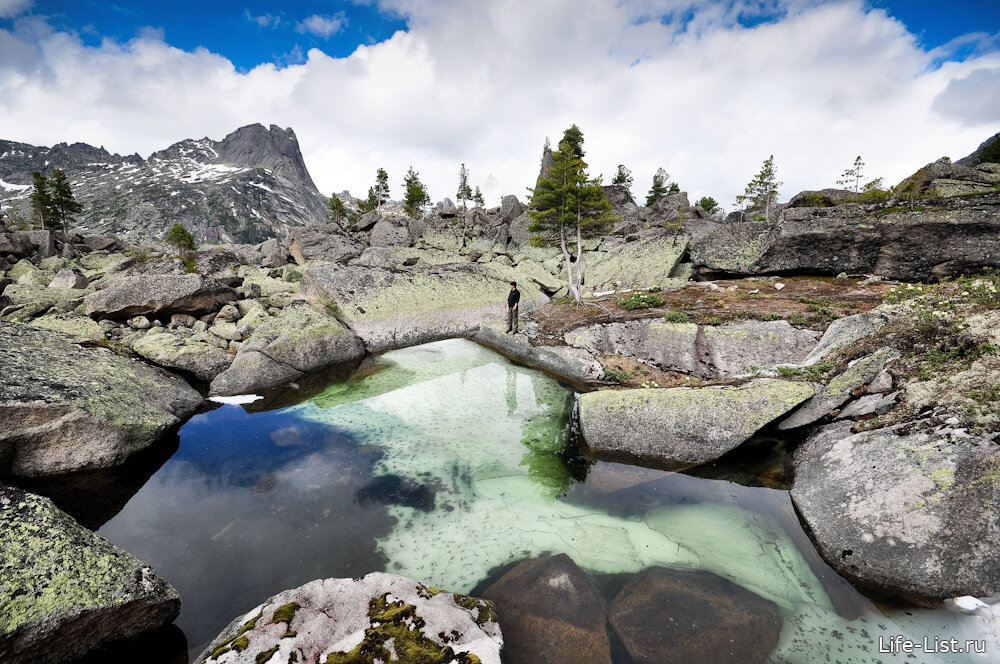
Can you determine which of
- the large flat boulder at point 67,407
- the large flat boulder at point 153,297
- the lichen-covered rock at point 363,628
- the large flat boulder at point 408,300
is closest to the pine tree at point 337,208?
the large flat boulder at point 408,300

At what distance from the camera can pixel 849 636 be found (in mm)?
5746

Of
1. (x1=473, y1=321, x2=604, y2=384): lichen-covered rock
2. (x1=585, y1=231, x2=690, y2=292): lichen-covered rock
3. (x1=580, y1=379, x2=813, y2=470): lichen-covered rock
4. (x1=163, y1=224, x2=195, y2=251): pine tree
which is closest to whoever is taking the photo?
(x1=580, y1=379, x2=813, y2=470): lichen-covered rock

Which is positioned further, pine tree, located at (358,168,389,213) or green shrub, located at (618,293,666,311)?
pine tree, located at (358,168,389,213)

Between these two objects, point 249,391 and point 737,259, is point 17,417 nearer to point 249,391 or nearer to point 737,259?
point 249,391

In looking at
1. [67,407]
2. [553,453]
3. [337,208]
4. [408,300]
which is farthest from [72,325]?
[337,208]

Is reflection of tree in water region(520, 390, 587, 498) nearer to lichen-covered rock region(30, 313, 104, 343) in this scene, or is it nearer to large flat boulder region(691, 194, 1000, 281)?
large flat boulder region(691, 194, 1000, 281)

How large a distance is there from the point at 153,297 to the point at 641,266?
30.0 meters

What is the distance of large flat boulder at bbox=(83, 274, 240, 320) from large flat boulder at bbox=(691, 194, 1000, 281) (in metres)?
30.1

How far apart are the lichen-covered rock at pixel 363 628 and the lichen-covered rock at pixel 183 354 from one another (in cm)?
1412

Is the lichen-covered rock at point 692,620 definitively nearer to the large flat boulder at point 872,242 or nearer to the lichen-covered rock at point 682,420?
the lichen-covered rock at point 682,420

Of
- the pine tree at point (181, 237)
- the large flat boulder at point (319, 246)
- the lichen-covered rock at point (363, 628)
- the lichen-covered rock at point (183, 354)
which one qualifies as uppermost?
the pine tree at point (181, 237)

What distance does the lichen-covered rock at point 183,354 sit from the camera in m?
15.2

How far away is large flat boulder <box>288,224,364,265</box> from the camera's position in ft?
142

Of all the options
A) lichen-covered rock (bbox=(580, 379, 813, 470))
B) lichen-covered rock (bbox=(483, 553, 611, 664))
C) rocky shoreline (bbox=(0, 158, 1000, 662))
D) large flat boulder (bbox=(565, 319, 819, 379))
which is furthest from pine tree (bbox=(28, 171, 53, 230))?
lichen-covered rock (bbox=(483, 553, 611, 664))
